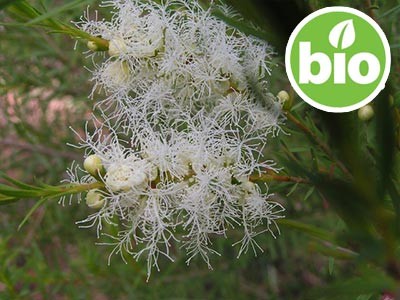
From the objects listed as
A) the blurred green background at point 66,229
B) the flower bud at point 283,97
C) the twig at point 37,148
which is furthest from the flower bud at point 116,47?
the twig at point 37,148

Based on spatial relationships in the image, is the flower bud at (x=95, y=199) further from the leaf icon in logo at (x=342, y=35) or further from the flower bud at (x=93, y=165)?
the leaf icon in logo at (x=342, y=35)

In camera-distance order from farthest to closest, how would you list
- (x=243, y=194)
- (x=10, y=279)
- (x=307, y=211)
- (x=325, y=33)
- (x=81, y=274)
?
1. (x=307, y=211)
2. (x=81, y=274)
3. (x=10, y=279)
4. (x=243, y=194)
5. (x=325, y=33)

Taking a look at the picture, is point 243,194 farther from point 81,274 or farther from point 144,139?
point 81,274

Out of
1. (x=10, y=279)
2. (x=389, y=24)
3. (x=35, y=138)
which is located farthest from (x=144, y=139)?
(x=35, y=138)

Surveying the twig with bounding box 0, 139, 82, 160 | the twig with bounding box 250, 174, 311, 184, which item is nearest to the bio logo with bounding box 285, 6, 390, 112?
the twig with bounding box 250, 174, 311, 184

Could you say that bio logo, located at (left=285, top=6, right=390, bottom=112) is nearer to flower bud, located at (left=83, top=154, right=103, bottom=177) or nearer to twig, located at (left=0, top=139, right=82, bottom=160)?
flower bud, located at (left=83, top=154, right=103, bottom=177)

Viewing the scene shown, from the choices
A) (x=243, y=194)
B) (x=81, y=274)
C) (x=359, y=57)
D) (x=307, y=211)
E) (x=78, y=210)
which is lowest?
(x=78, y=210)

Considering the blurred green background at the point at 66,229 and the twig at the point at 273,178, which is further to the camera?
the blurred green background at the point at 66,229

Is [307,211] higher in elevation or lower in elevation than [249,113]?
lower

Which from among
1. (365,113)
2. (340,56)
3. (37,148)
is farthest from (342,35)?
(37,148)
